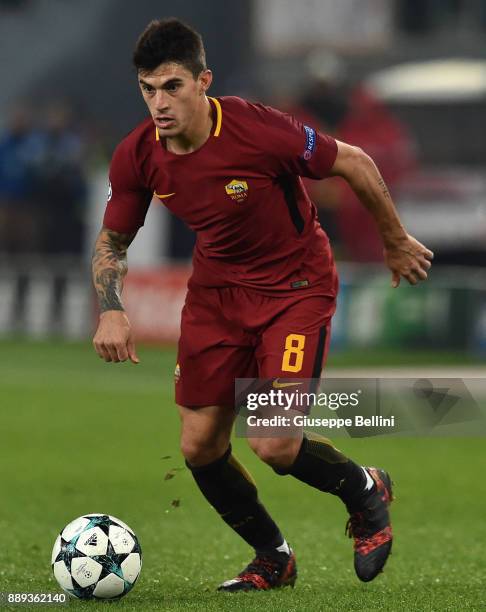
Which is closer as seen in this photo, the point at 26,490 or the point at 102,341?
the point at 102,341

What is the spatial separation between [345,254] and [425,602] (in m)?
13.2

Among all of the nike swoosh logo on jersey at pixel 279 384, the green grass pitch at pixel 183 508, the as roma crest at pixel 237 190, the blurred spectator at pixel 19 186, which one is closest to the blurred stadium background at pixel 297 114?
the blurred spectator at pixel 19 186

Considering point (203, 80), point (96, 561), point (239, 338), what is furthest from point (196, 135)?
point (96, 561)

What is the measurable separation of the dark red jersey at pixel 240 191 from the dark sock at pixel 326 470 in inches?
26.2

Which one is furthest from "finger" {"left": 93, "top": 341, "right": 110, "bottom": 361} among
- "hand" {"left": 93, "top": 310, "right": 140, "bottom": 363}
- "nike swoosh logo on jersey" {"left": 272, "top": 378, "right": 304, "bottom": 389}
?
"nike swoosh logo on jersey" {"left": 272, "top": 378, "right": 304, "bottom": 389}

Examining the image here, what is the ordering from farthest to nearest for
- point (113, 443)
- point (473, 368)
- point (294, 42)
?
point (294, 42) < point (473, 368) < point (113, 443)

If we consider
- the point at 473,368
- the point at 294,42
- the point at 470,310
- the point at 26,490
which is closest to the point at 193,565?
the point at 26,490

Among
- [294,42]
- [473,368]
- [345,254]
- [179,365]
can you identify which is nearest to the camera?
[179,365]

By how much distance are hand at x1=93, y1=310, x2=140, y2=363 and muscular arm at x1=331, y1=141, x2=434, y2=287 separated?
112 centimetres

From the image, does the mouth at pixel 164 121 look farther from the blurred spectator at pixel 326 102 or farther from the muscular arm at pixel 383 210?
the blurred spectator at pixel 326 102

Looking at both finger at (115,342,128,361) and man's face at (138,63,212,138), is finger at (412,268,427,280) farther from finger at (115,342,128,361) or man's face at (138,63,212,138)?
finger at (115,342,128,361)

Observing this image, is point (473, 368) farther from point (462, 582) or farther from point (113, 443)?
point (462, 582)

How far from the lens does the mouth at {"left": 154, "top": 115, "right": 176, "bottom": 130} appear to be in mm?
6457

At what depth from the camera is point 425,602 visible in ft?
21.4
